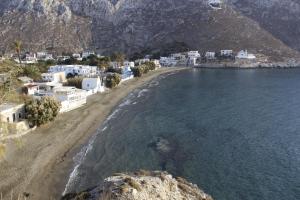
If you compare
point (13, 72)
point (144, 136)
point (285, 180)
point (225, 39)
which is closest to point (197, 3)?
point (225, 39)

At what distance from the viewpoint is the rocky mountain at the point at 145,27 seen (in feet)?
562

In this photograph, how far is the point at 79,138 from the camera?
1858 inches

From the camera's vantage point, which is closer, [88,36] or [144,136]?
[144,136]

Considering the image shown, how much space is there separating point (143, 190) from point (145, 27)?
17268 centimetres

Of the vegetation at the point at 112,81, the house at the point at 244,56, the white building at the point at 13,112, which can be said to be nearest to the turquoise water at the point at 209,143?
the vegetation at the point at 112,81

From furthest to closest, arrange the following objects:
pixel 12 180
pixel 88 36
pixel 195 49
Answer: pixel 88 36 < pixel 195 49 < pixel 12 180

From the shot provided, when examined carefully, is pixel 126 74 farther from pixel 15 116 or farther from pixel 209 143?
pixel 209 143

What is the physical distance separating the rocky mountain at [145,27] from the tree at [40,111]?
122 m

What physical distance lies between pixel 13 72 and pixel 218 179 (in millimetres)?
22813

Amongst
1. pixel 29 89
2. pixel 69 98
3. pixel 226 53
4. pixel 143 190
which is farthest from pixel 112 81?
pixel 226 53

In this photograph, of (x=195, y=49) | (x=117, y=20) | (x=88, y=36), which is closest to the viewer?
(x=195, y=49)

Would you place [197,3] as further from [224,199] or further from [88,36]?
[224,199]

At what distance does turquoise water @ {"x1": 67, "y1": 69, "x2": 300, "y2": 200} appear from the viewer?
3422cm

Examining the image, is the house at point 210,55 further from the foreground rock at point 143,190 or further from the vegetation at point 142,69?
the foreground rock at point 143,190
